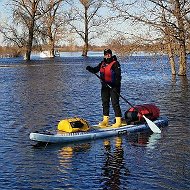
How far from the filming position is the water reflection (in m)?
7.89

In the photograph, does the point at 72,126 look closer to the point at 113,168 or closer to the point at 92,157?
the point at 92,157

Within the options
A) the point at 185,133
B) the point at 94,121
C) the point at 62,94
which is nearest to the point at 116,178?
the point at 185,133

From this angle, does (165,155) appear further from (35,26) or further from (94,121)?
→ (35,26)

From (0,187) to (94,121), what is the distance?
6.55 meters

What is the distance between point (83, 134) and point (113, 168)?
2624 millimetres

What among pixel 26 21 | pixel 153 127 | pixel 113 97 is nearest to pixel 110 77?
pixel 113 97

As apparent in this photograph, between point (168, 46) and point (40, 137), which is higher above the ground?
point (168, 46)

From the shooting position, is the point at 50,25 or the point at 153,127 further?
the point at 50,25

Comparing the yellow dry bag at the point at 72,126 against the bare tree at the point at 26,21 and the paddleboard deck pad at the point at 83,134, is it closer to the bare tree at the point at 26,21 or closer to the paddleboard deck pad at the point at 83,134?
the paddleboard deck pad at the point at 83,134

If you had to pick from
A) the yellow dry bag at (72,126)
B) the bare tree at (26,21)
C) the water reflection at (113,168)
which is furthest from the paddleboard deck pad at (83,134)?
the bare tree at (26,21)

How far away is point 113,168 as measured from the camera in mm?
8812

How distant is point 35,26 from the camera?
71625mm

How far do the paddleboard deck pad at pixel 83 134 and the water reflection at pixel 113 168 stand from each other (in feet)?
2.28

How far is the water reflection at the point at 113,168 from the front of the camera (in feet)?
25.9
